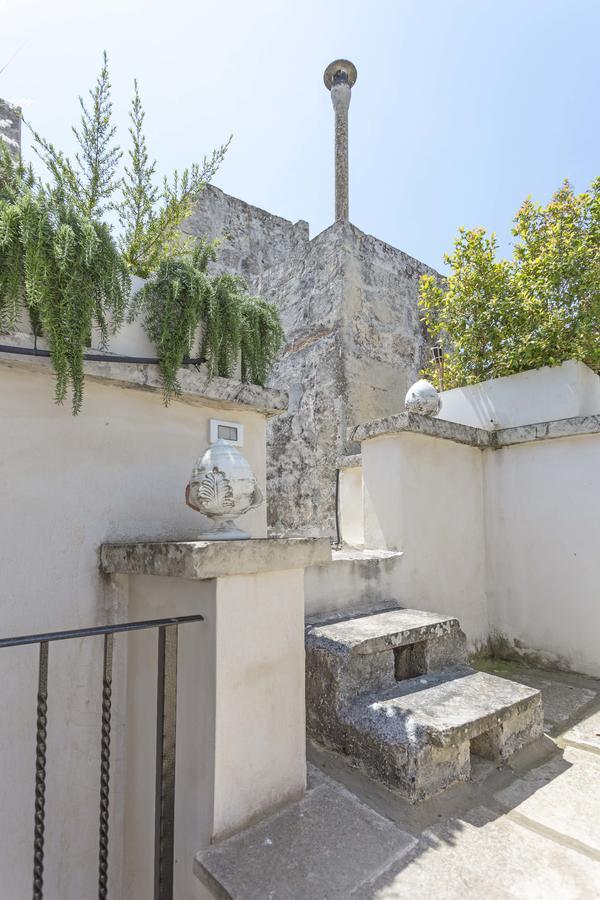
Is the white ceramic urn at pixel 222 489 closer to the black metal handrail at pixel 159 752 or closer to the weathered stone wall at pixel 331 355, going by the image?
the black metal handrail at pixel 159 752

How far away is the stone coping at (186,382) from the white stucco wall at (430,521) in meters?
1.19

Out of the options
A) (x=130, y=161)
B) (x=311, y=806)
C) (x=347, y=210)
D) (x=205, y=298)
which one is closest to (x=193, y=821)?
(x=311, y=806)

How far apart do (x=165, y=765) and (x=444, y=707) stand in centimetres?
121

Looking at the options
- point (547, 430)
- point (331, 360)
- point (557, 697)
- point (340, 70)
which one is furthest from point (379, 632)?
point (340, 70)

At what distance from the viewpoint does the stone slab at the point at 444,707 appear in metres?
1.87

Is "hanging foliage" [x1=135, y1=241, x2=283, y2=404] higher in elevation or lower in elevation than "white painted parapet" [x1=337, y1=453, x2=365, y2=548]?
higher

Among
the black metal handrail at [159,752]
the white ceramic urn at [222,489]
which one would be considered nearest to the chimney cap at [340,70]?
the white ceramic urn at [222,489]

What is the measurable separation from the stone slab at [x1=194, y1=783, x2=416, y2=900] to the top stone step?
0.69 metres

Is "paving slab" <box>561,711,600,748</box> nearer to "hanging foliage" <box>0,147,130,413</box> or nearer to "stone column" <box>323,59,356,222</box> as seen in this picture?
"hanging foliage" <box>0,147,130,413</box>

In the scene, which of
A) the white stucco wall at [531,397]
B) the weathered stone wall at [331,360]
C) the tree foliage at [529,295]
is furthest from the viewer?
the weathered stone wall at [331,360]

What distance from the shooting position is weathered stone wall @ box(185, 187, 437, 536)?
6.05 metres

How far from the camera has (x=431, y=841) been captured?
5.16ft

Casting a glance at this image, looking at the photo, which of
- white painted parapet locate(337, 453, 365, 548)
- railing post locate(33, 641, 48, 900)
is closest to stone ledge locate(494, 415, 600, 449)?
white painted parapet locate(337, 453, 365, 548)

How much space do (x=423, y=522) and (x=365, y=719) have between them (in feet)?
5.64
